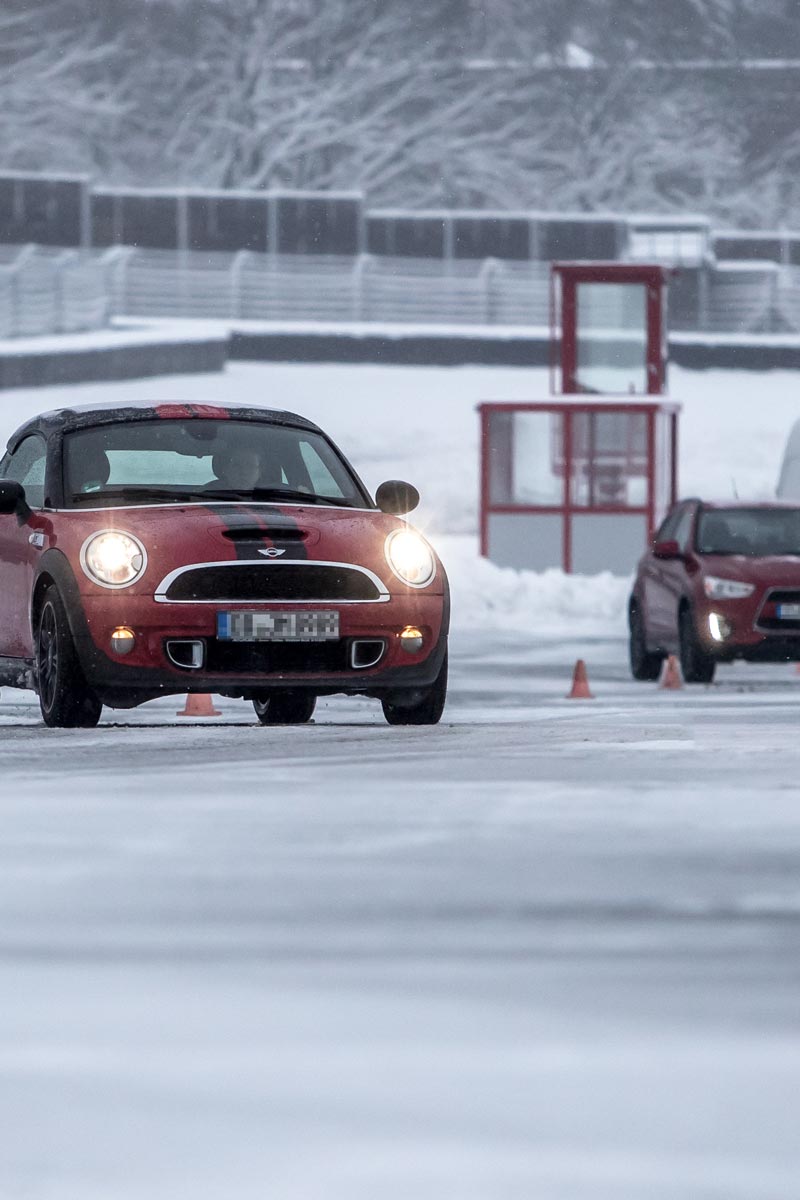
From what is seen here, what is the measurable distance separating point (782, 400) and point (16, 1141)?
164 ft

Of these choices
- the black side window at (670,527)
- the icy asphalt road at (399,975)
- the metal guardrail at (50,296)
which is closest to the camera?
the icy asphalt road at (399,975)

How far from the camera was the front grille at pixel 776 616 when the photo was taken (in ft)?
63.2

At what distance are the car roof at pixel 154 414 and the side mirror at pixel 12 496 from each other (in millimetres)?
407

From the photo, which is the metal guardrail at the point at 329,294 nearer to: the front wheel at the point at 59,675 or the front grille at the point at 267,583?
the front wheel at the point at 59,675

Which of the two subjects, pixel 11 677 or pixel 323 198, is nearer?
pixel 11 677

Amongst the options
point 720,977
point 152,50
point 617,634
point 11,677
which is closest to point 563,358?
point 617,634

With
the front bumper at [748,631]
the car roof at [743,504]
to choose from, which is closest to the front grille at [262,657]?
the front bumper at [748,631]

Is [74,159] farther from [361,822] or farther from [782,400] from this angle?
[361,822]

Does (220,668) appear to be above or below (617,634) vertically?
above

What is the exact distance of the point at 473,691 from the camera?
18.2 metres

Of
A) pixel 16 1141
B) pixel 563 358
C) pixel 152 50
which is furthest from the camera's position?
pixel 152 50

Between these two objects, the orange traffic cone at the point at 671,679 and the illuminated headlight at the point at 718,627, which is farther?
the illuminated headlight at the point at 718,627

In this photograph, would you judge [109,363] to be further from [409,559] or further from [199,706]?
[409,559]

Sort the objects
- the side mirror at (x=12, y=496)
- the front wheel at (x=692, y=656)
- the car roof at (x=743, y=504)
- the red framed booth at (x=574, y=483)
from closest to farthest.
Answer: the side mirror at (x=12, y=496) < the front wheel at (x=692, y=656) < the car roof at (x=743, y=504) < the red framed booth at (x=574, y=483)
